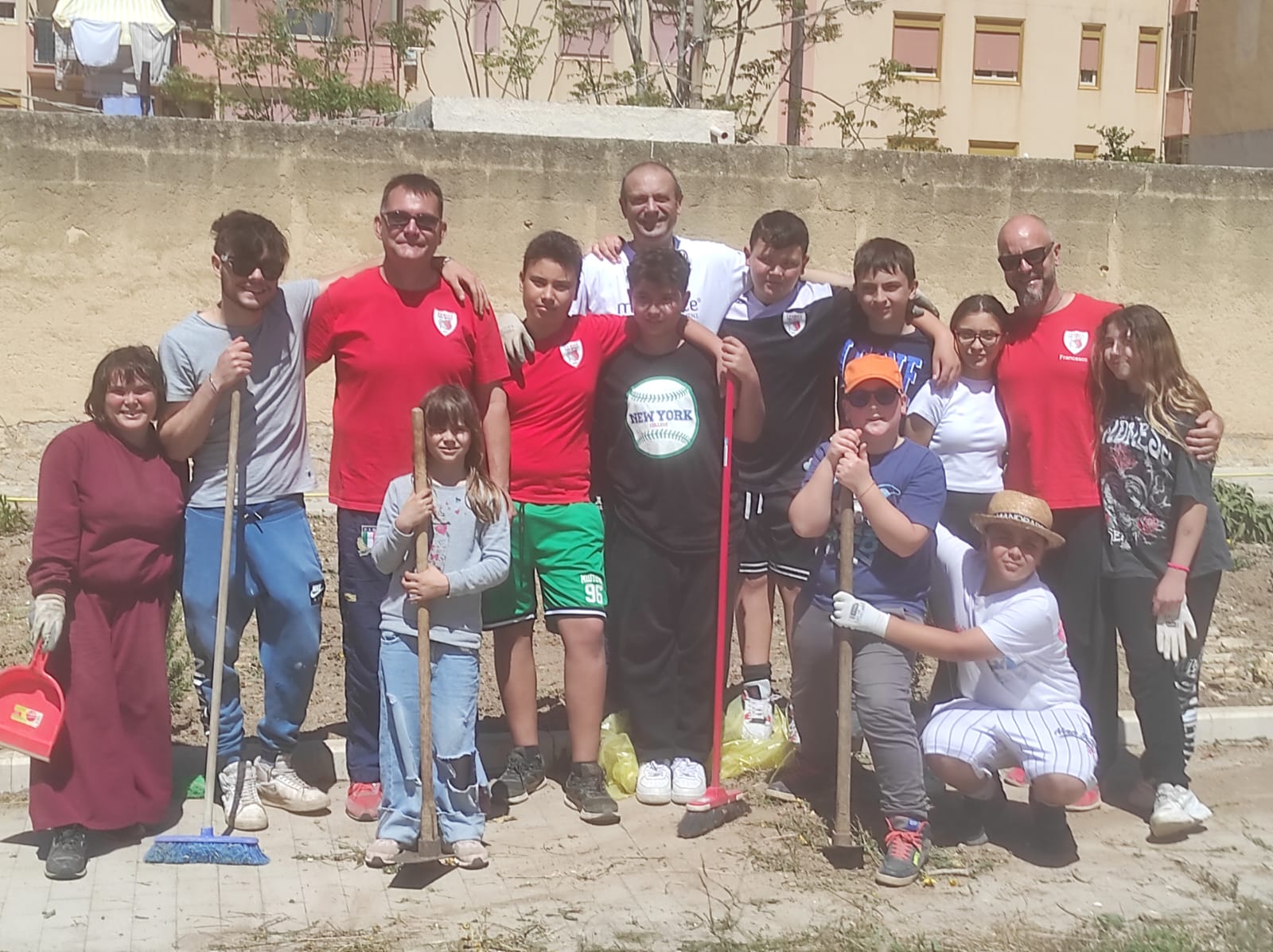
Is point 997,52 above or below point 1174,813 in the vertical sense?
above

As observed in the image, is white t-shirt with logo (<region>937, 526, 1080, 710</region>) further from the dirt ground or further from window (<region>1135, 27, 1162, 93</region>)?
window (<region>1135, 27, 1162, 93</region>)

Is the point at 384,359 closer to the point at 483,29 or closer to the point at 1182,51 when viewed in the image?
the point at 483,29

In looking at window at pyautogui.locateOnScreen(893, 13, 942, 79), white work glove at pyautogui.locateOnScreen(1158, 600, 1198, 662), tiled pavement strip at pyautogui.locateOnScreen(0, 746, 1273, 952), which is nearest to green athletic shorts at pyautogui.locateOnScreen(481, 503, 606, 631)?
tiled pavement strip at pyautogui.locateOnScreen(0, 746, 1273, 952)

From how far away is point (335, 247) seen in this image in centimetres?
886

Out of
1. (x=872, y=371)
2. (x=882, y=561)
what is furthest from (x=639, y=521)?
(x=872, y=371)

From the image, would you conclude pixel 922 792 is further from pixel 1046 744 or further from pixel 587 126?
pixel 587 126

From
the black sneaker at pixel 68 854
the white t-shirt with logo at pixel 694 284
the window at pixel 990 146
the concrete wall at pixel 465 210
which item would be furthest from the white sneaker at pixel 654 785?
the window at pixel 990 146

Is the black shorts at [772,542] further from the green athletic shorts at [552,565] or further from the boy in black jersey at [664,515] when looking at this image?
the green athletic shorts at [552,565]

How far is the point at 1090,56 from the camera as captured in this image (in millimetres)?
35875

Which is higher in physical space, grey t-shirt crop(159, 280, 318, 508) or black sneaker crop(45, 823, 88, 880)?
grey t-shirt crop(159, 280, 318, 508)

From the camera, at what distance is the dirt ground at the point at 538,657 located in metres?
5.90

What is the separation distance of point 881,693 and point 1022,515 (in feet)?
2.38

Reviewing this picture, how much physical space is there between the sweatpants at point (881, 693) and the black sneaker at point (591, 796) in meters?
0.79

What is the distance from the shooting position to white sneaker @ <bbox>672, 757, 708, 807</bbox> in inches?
201
